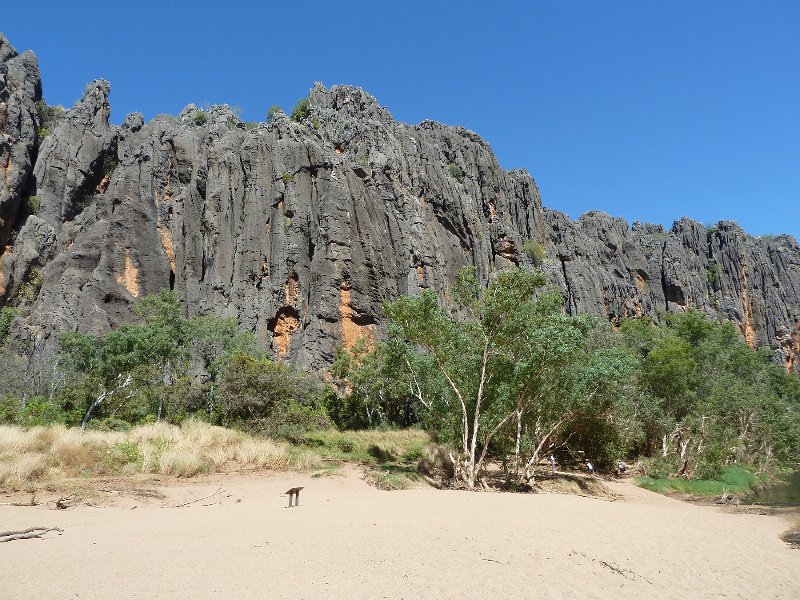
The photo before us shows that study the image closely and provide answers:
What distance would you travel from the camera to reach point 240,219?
47344mm

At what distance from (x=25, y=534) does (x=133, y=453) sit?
840 centimetres

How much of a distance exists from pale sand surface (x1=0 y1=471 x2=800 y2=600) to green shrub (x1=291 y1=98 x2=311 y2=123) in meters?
53.7

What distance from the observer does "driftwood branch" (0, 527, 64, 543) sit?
795 cm

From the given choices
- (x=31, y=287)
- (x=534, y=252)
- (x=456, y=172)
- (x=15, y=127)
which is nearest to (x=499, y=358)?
(x=31, y=287)

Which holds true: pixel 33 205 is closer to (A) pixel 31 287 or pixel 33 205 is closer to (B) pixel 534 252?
(A) pixel 31 287

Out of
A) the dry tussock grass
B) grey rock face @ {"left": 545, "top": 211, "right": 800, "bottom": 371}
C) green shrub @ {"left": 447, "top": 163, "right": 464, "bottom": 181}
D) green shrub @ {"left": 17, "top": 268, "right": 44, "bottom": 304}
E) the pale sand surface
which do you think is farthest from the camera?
grey rock face @ {"left": 545, "top": 211, "right": 800, "bottom": 371}

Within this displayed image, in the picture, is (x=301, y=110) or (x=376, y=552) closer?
(x=376, y=552)

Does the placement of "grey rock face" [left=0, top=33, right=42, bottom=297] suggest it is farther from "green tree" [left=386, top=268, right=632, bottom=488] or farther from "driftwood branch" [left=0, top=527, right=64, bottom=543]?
"driftwood branch" [left=0, top=527, right=64, bottom=543]

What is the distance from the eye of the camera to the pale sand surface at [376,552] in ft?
21.3

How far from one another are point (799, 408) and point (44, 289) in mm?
69267

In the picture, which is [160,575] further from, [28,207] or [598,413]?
[28,207]

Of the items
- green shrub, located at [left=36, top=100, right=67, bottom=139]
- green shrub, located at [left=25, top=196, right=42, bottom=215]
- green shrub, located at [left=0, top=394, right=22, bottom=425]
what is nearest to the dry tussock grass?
green shrub, located at [left=0, top=394, right=22, bottom=425]

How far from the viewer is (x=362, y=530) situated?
32.3 feet

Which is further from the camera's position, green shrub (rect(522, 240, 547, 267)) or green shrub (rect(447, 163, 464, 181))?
green shrub (rect(522, 240, 547, 267))
